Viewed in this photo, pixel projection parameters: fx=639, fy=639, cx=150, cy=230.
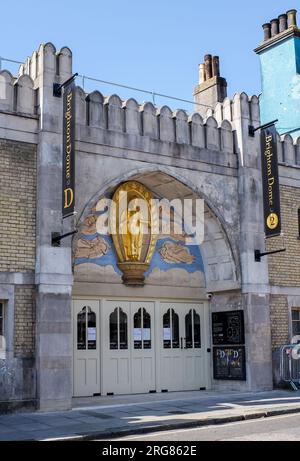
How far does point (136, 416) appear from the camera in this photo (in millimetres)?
12734

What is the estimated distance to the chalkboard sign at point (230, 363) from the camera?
1722 cm

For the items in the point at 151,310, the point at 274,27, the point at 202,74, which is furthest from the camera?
the point at 274,27

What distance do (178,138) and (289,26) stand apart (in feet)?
29.6

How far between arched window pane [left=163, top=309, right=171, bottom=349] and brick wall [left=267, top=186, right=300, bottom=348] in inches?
114

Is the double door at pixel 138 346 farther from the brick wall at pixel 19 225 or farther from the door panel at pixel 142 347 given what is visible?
the brick wall at pixel 19 225

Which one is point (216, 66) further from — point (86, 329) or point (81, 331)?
point (81, 331)

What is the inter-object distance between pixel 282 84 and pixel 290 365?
1059 cm

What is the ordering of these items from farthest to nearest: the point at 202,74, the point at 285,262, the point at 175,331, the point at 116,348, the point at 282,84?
1. the point at 282,84
2. the point at 202,74
3. the point at 285,262
4. the point at 175,331
5. the point at 116,348

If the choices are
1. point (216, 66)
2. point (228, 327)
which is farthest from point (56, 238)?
point (216, 66)

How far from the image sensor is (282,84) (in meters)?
23.2

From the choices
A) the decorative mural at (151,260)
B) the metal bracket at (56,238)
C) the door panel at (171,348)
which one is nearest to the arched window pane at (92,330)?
the decorative mural at (151,260)

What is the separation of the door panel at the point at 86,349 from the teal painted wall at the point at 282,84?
33.8 ft
